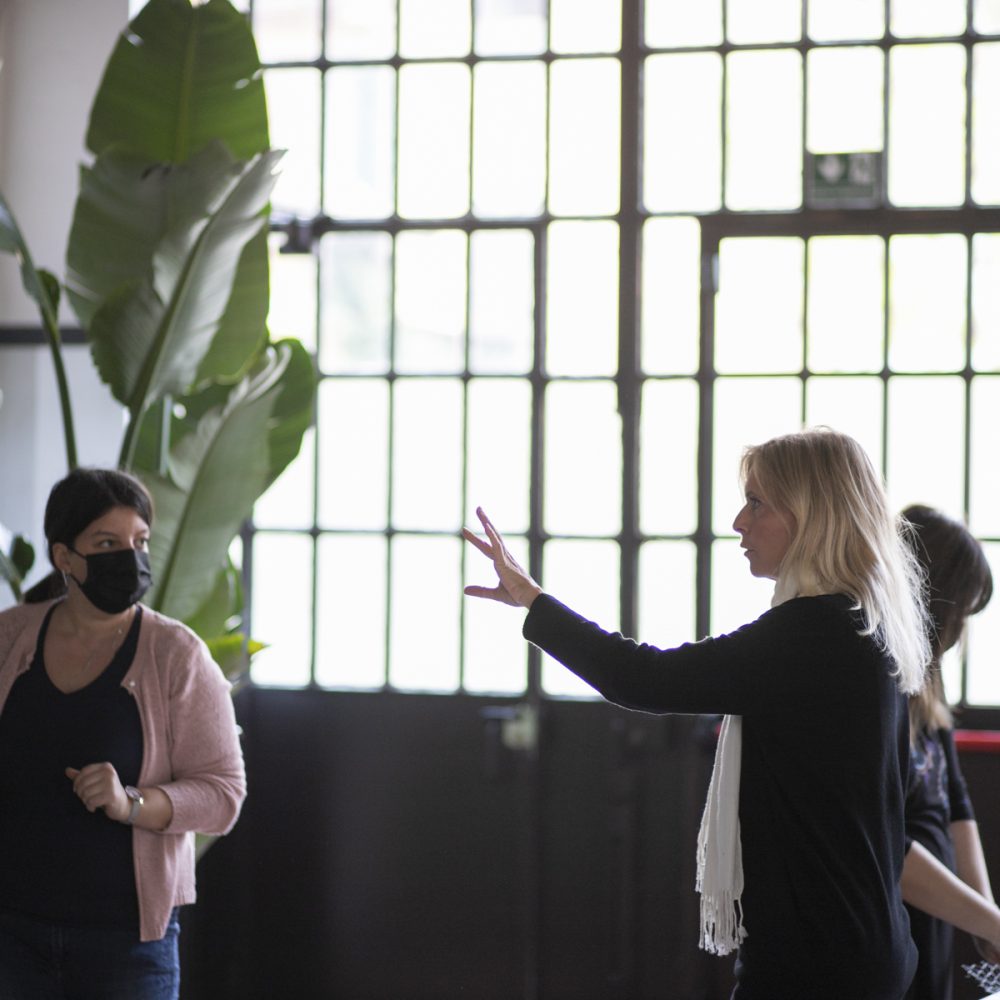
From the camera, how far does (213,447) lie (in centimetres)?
293

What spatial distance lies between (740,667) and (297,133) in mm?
2551

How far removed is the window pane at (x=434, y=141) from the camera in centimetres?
363

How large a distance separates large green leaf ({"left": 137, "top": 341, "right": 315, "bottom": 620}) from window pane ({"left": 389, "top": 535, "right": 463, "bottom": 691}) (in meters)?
0.71

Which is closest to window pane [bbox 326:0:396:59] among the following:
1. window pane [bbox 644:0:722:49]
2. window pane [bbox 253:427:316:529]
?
window pane [bbox 644:0:722:49]

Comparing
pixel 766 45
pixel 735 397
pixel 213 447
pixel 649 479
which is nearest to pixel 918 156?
pixel 766 45

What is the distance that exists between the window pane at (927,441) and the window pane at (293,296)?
1575mm

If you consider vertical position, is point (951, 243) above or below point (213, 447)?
above

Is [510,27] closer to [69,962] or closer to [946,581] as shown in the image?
[946,581]

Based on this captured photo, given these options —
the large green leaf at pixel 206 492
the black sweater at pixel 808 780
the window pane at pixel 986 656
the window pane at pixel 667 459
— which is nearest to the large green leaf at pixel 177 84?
the large green leaf at pixel 206 492

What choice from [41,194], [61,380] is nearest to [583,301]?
[61,380]

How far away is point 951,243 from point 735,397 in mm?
660

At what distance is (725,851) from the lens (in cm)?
174

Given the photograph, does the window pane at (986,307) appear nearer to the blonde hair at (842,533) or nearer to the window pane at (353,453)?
the window pane at (353,453)

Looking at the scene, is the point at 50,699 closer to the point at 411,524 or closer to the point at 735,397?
the point at 411,524
